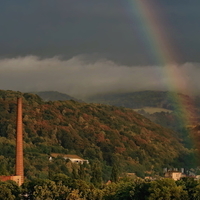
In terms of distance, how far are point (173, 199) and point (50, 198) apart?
29.3m

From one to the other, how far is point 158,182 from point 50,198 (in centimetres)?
2547

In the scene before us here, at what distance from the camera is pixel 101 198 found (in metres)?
166

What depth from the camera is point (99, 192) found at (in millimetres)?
169500

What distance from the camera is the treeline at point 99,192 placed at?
6078 inches

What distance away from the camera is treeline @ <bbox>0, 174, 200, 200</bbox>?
154 m

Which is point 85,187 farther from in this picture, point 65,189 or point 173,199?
point 173,199

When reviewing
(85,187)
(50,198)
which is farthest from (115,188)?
(50,198)

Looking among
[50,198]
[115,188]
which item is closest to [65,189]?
[50,198]

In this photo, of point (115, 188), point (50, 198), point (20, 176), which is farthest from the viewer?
point (20, 176)

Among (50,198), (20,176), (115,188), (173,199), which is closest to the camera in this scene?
(173,199)

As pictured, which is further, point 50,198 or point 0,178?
point 0,178

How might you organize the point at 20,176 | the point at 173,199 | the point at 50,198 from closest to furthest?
the point at 173,199 < the point at 50,198 < the point at 20,176

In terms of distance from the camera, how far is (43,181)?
17125 cm

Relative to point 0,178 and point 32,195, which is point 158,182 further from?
point 0,178
